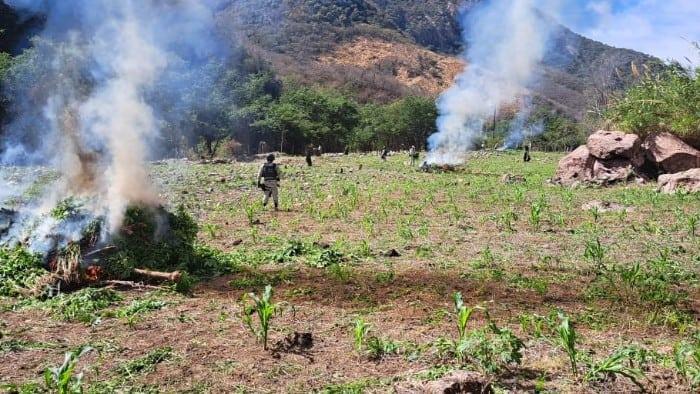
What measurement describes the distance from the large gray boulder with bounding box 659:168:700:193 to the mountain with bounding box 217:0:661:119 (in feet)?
212

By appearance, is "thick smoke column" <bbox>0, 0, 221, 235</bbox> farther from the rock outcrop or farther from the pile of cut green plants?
the rock outcrop

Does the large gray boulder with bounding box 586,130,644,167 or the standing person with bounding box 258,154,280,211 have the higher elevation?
the large gray boulder with bounding box 586,130,644,167

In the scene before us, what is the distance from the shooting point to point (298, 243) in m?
9.91

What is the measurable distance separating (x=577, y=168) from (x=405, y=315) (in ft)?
62.7

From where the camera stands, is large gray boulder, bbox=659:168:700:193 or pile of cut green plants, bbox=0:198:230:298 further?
large gray boulder, bbox=659:168:700:193

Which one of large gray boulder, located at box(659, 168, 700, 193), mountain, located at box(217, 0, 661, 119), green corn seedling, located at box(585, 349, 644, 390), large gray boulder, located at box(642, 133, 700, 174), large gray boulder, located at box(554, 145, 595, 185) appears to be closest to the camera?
green corn seedling, located at box(585, 349, 644, 390)

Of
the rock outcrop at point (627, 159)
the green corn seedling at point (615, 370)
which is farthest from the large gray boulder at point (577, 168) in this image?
the green corn seedling at point (615, 370)

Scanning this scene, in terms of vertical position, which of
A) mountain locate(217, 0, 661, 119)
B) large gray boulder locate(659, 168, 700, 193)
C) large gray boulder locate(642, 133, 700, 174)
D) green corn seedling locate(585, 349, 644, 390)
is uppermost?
mountain locate(217, 0, 661, 119)

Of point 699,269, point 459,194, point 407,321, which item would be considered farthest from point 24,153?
point 699,269

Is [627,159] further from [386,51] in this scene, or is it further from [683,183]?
[386,51]

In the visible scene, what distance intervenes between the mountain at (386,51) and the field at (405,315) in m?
75.0

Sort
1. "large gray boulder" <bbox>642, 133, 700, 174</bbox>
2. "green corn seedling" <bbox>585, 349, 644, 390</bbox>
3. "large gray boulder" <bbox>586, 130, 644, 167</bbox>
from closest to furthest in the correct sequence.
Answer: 1. "green corn seedling" <bbox>585, 349, 644, 390</bbox>
2. "large gray boulder" <bbox>642, 133, 700, 174</bbox>
3. "large gray boulder" <bbox>586, 130, 644, 167</bbox>

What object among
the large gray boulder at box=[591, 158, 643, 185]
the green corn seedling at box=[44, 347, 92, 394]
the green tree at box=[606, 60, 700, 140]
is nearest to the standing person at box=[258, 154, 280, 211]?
the green corn seedling at box=[44, 347, 92, 394]

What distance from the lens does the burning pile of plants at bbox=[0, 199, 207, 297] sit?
7.39 m
